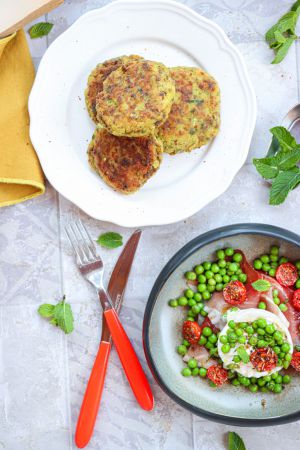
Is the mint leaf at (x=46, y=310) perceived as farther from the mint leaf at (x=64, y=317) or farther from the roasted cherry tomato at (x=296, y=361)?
the roasted cherry tomato at (x=296, y=361)

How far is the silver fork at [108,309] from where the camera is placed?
2734mm

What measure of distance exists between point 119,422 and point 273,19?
2.25m

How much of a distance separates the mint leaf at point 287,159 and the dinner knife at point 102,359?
77cm

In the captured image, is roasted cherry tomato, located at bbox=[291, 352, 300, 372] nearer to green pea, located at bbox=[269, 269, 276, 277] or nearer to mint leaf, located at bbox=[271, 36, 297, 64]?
green pea, located at bbox=[269, 269, 276, 277]

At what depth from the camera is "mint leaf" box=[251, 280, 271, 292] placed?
102 inches

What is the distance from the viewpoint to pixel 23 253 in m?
2.88

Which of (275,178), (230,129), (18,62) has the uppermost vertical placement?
(18,62)

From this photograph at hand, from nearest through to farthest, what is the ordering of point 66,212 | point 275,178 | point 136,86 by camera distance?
point 136,86, point 275,178, point 66,212

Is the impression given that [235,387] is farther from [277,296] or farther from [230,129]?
[230,129]

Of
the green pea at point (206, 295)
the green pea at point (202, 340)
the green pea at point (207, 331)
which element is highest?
the green pea at point (206, 295)

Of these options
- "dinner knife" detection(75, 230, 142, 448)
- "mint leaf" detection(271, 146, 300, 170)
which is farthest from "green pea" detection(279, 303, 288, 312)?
"dinner knife" detection(75, 230, 142, 448)

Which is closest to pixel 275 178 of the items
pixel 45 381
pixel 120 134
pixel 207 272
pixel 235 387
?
pixel 207 272

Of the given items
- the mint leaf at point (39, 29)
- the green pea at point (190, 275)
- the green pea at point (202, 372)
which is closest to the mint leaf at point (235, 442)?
the green pea at point (202, 372)

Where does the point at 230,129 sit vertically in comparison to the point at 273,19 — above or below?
below
